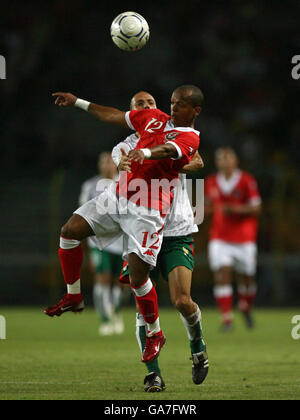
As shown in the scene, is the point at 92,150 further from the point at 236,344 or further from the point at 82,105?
the point at 82,105

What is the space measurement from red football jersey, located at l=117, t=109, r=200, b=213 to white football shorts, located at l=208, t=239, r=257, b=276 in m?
7.68

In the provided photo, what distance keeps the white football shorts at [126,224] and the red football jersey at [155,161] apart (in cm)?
8

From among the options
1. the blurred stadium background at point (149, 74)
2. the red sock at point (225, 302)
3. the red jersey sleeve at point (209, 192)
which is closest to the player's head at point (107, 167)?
the red jersey sleeve at point (209, 192)

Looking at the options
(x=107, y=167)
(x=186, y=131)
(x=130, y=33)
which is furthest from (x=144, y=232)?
(x=107, y=167)

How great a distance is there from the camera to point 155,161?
7250mm

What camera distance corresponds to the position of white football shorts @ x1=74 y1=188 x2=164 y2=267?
7.19 meters

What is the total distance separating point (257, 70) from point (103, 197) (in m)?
15.7

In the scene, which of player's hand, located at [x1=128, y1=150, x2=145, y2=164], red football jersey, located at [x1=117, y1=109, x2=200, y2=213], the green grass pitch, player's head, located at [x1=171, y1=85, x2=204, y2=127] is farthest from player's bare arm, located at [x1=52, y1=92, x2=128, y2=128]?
the green grass pitch

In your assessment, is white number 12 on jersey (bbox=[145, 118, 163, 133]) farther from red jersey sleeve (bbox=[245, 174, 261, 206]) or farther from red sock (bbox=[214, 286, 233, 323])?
red jersey sleeve (bbox=[245, 174, 261, 206])

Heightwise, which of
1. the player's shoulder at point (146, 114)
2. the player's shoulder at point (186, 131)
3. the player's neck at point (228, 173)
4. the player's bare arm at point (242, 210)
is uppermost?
the player's shoulder at point (146, 114)

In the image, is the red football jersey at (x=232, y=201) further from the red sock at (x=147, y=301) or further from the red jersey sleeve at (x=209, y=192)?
the red sock at (x=147, y=301)

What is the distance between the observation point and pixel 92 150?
22.7m

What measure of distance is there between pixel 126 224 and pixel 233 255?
7991 millimetres

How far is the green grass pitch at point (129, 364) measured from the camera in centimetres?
702
